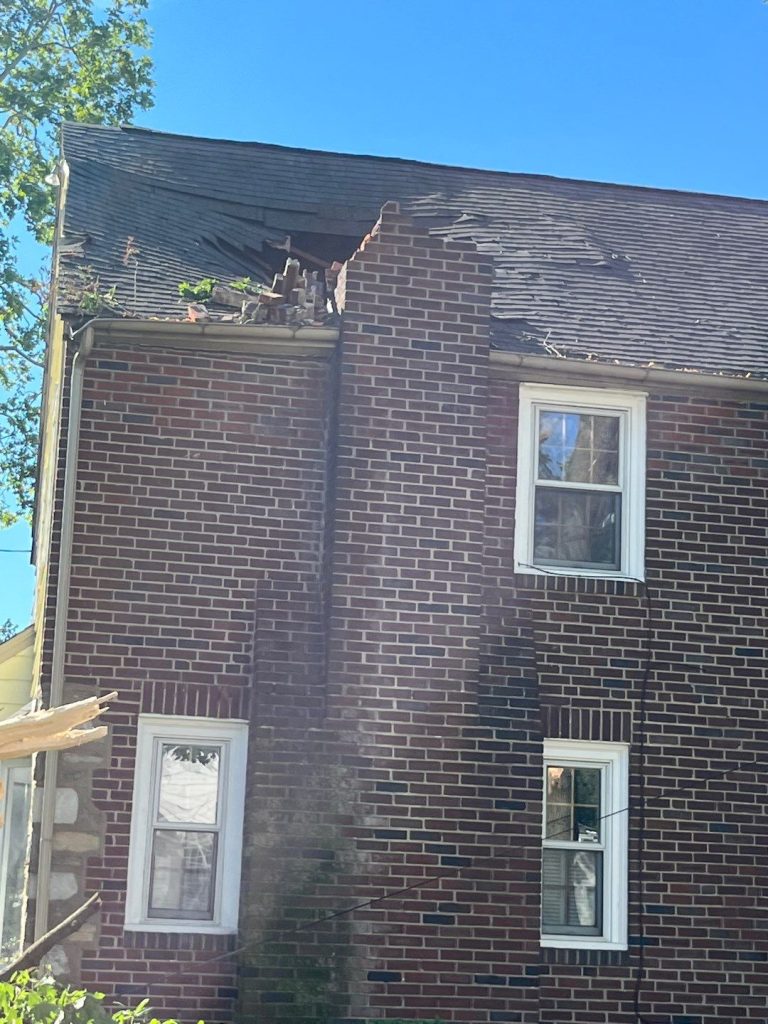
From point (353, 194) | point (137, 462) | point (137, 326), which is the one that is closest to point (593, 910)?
point (137, 462)

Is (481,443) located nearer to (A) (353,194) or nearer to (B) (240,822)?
(B) (240,822)

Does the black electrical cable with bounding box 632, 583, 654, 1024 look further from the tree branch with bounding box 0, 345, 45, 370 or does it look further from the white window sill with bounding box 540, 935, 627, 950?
the tree branch with bounding box 0, 345, 45, 370

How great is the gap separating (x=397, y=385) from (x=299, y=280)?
44.7 inches

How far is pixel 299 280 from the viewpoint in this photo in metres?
11.7

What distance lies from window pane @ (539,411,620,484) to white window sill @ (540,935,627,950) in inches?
131

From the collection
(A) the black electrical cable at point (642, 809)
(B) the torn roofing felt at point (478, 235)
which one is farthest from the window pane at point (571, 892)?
(B) the torn roofing felt at point (478, 235)

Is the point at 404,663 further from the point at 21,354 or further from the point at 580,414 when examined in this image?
the point at 21,354

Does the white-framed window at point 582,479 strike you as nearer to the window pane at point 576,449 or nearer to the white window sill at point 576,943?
the window pane at point 576,449

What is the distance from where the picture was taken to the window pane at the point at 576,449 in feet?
38.7

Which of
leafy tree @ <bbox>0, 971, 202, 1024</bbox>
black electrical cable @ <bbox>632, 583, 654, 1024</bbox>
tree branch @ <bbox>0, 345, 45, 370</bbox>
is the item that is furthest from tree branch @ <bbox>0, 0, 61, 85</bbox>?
leafy tree @ <bbox>0, 971, 202, 1024</bbox>

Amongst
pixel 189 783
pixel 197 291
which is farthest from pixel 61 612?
pixel 197 291

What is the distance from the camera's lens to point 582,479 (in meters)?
11.8

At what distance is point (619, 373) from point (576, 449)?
0.65 metres

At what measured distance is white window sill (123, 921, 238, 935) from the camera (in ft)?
34.3
